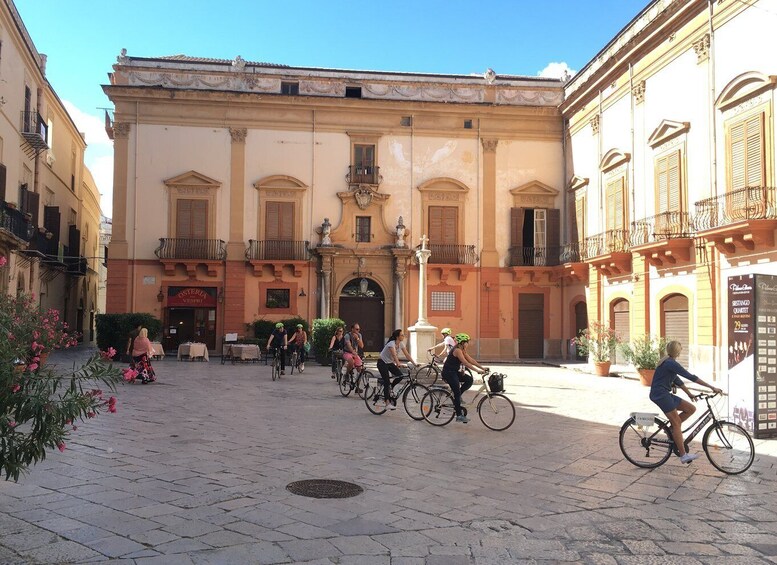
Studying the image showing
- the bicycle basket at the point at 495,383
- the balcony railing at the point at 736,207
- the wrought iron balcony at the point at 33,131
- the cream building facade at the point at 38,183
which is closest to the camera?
the bicycle basket at the point at 495,383

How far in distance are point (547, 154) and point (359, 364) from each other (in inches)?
729

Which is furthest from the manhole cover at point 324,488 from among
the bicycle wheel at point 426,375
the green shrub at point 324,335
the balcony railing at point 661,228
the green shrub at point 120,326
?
the green shrub at point 120,326

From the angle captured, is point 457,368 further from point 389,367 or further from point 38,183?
point 38,183

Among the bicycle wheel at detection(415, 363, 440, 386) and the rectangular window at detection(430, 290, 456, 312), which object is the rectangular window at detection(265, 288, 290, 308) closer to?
the rectangular window at detection(430, 290, 456, 312)

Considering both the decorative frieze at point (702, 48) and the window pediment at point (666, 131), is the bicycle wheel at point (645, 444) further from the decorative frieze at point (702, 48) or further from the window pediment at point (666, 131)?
the decorative frieze at point (702, 48)

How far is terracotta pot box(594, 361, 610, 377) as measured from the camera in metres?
21.8

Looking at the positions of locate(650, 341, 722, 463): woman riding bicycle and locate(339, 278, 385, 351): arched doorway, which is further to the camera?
locate(339, 278, 385, 351): arched doorway

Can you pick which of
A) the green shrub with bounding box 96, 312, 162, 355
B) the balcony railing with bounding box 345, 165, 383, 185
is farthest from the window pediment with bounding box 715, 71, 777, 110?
the green shrub with bounding box 96, 312, 162, 355

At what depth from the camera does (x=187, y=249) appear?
1095 inches

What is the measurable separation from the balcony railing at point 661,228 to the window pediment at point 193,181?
16.4 meters

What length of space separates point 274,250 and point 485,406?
745 inches

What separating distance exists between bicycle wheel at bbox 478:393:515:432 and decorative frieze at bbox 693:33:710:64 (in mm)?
13334

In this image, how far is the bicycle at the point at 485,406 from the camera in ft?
34.0

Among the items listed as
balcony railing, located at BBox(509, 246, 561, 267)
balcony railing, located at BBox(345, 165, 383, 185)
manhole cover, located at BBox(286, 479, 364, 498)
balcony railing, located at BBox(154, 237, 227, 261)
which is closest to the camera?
manhole cover, located at BBox(286, 479, 364, 498)
